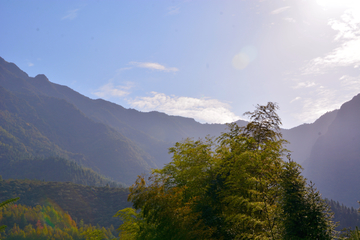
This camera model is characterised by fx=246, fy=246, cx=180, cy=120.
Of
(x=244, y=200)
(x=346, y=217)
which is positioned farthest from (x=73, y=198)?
(x=244, y=200)

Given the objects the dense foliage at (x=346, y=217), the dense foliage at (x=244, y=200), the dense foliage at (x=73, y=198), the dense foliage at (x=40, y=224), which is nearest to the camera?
the dense foliage at (x=244, y=200)

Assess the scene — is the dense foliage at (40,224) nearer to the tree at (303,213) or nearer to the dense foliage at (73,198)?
the dense foliage at (73,198)

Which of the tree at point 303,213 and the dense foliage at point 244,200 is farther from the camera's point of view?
the dense foliage at point 244,200

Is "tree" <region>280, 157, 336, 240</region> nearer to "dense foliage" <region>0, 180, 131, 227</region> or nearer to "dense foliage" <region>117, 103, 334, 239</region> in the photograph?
"dense foliage" <region>117, 103, 334, 239</region>

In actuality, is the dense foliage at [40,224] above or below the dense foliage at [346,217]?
above

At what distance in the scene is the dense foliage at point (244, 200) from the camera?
10.0 meters

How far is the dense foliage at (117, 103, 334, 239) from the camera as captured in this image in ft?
32.8

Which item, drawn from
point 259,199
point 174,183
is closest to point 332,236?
point 259,199

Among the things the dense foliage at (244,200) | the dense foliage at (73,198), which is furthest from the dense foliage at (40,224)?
the dense foliage at (244,200)

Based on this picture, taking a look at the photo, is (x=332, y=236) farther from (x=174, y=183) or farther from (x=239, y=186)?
(x=174, y=183)

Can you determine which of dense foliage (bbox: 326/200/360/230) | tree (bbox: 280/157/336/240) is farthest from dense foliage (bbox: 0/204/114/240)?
dense foliage (bbox: 326/200/360/230)

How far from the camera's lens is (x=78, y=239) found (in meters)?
123

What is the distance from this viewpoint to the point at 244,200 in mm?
10383

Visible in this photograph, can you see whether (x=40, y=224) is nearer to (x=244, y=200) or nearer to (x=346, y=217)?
(x=244, y=200)
